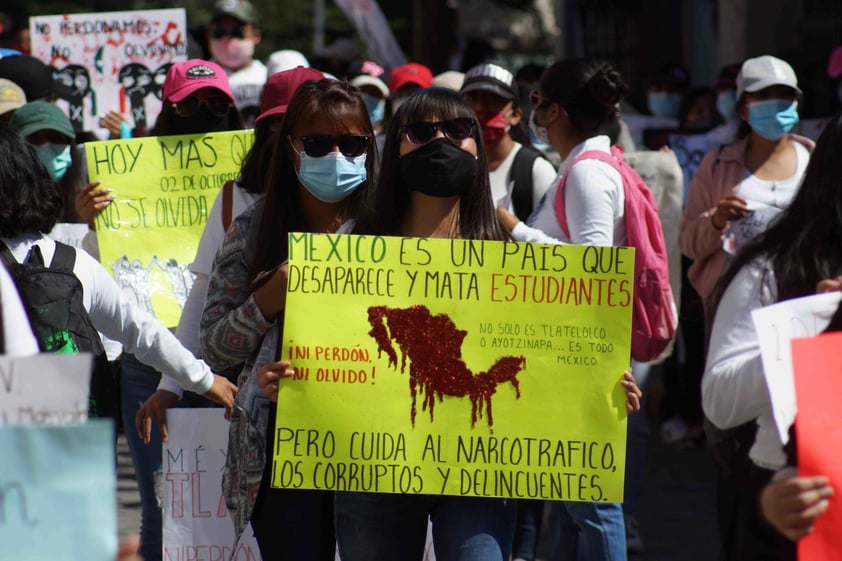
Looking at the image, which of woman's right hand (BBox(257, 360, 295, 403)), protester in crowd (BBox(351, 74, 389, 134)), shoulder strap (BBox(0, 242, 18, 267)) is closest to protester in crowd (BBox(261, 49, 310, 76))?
protester in crowd (BBox(351, 74, 389, 134))

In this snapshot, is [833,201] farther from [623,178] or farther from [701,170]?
[701,170]

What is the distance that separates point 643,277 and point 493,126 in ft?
4.14

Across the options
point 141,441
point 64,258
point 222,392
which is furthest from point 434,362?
point 141,441

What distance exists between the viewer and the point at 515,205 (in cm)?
578

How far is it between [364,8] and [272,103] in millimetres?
7282

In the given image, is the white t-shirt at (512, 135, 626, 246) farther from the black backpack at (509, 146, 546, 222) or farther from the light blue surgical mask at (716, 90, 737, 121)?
the light blue surgical mask at (716, 90, 737, 121)

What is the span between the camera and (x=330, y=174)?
4023 millimetres

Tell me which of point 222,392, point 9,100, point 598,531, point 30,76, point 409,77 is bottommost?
point 598,531

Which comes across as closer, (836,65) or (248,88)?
(248,88)

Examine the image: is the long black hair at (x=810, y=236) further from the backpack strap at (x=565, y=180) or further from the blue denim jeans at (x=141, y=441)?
the blue denim jeans at (x=141, y=441)

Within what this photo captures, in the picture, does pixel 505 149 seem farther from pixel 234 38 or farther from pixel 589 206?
pixel 234 38

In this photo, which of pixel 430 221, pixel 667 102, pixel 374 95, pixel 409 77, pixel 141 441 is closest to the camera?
pixel 430 221

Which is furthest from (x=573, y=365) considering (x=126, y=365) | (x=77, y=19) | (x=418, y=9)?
(x=418, y=9)

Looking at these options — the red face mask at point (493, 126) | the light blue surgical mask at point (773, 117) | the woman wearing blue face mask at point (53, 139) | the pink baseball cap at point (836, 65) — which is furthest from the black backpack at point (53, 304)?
the pink baseball cap at point (836, 65)
